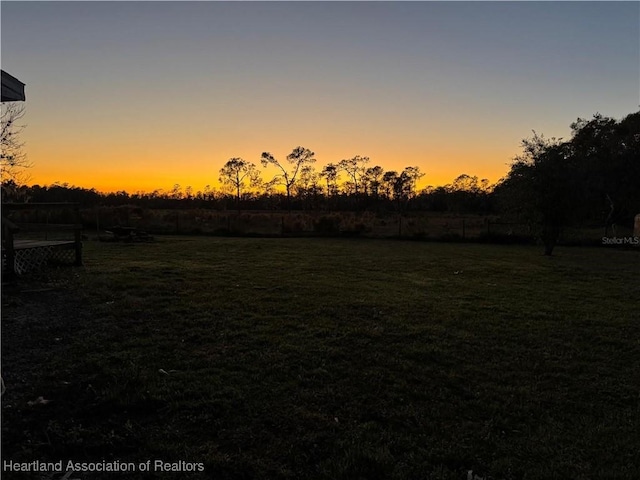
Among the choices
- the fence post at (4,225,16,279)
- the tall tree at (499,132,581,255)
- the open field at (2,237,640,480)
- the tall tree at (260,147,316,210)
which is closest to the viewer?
the open field at (2,237,640,480)

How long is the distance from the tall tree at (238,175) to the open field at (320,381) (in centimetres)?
4832

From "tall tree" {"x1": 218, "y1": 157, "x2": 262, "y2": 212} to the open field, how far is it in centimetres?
4832

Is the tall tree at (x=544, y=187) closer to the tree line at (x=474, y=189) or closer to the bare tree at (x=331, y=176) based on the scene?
the tree line at (x=474, y=189)

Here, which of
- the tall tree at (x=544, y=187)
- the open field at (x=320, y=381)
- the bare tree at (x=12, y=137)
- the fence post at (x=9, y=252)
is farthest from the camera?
the tall tree at (x=544, y=187)

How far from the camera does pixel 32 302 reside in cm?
625

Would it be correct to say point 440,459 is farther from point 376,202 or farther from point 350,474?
point 376,202

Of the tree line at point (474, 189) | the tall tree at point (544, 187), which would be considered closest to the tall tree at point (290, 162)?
the tree line at point (474, 189)

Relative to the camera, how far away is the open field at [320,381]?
2621 mm

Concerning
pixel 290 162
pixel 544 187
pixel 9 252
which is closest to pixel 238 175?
pixel 290 162


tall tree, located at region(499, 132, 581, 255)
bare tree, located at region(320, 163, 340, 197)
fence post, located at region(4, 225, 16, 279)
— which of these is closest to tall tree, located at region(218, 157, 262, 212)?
bare tree, located at region(320, 163, 340, 197)

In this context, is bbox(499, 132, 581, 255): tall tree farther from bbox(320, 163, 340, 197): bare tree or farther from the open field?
bbox(320, 163, 340, 197): bare tree

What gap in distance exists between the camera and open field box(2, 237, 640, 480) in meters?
2.62

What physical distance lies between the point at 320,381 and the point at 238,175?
53.9m

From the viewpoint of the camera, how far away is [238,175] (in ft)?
182
